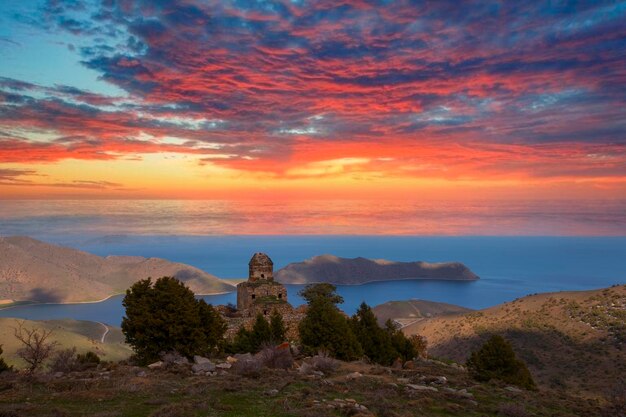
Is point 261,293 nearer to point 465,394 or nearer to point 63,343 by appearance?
point 465,394

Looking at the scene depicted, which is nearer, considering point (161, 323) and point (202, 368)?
point (202, 368)

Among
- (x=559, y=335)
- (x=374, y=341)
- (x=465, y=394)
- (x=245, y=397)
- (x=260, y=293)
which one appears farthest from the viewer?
(x=559, y=335)

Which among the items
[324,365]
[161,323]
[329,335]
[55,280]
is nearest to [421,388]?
[324,365]

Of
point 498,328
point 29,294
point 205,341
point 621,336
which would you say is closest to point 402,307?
point 498,328

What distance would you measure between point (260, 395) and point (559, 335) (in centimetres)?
5765

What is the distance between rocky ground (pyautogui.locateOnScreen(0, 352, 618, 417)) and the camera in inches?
472

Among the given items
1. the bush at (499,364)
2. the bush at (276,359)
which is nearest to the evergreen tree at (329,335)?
the bush at (276,359)

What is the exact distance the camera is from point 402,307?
429 feet

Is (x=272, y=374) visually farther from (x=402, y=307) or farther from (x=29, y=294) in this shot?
(x=29, y=294)

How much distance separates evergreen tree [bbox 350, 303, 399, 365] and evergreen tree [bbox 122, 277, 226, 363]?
11.0 metres

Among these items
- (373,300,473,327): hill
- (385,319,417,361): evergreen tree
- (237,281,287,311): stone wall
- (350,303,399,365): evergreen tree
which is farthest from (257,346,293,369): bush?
(373,300,473,327): hill

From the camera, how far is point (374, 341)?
30.9 meters

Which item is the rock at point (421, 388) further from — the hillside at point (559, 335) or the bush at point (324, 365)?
the hillside at point (559, 335)

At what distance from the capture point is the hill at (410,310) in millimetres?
122519
